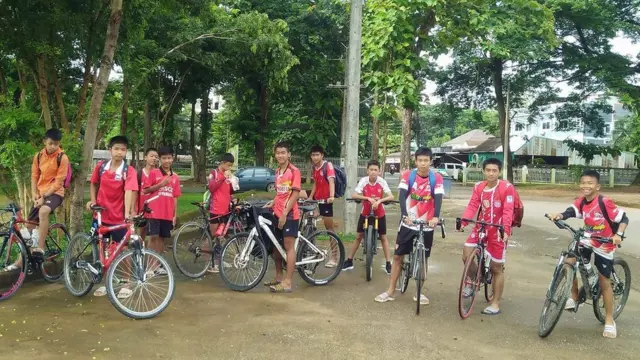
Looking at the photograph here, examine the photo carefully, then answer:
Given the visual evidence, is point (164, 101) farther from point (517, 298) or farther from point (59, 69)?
point (517, 298)

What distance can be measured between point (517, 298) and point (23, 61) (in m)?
8.05

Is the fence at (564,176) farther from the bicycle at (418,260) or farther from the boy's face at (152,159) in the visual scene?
the boy's face at (152,159)

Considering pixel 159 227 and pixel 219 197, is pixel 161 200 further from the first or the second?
pixel 219 197

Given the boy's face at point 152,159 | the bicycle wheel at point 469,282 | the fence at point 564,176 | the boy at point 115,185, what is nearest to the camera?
the bicycle wheel at point 469,282

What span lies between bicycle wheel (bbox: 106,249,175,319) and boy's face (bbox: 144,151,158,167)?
175 cm

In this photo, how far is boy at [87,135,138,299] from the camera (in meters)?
5.71

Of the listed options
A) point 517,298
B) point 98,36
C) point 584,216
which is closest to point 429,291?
point 517,298

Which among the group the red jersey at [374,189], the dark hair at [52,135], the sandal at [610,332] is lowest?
the sandal at [610,332]

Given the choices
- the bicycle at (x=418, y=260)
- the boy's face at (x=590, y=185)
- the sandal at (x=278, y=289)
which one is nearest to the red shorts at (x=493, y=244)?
the bicycle at (x=418, y=260)

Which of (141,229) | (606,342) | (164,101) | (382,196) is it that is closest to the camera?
(606,342)

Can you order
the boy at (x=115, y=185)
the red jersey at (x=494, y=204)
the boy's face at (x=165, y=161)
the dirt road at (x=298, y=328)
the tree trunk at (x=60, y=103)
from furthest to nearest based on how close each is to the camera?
the tree trunk at (x=60, y=103) < the boy's face at (x=165, y=161) < the boy at (x=115, y=185) < the red jersey at (x=494, y=204) < the dirt road at (x=298, y=328)

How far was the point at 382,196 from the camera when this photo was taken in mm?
7328

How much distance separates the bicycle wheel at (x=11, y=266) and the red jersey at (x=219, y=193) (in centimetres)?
243

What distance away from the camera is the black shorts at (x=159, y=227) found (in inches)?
260
